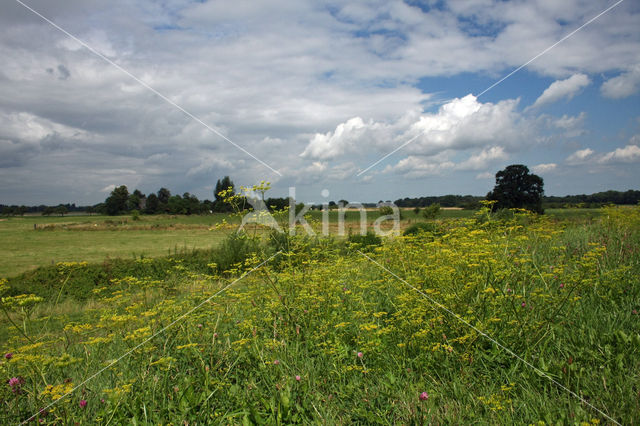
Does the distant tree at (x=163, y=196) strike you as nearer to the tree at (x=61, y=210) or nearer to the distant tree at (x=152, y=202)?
the distant tree at (x=152, y=202)

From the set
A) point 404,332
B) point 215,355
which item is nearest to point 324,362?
point 404,332

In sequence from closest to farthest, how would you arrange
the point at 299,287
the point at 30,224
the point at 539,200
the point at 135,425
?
1. the point at 135,425
2. the point at 299,287
3. the point at 539,200
4. the point at 30,224

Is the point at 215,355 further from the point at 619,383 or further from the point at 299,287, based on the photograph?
the point at 619,383

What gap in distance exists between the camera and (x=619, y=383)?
2.80m

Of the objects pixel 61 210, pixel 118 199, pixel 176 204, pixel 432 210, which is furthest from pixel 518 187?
pixel 61 210

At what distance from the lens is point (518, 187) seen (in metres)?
22.0

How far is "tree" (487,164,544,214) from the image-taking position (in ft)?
70.4

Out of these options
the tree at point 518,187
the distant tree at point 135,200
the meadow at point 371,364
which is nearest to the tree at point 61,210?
the distant tree at point 135,200

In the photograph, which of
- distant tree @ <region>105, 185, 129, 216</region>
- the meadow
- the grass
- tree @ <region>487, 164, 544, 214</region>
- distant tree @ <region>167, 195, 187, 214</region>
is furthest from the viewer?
tree @ <region>487, 164, 544, 214</region>

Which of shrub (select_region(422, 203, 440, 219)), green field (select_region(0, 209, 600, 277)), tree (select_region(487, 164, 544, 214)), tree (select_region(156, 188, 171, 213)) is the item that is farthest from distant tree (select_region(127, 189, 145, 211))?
tree (select_region(487, 164, 544, 214))

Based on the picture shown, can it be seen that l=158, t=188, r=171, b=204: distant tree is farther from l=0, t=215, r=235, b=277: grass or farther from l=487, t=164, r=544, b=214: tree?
l=487, t=164, r=544, b=214: tree

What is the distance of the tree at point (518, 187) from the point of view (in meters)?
21.5

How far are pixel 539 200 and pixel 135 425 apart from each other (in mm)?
26296

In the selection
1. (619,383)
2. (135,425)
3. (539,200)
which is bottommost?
(135,425)
